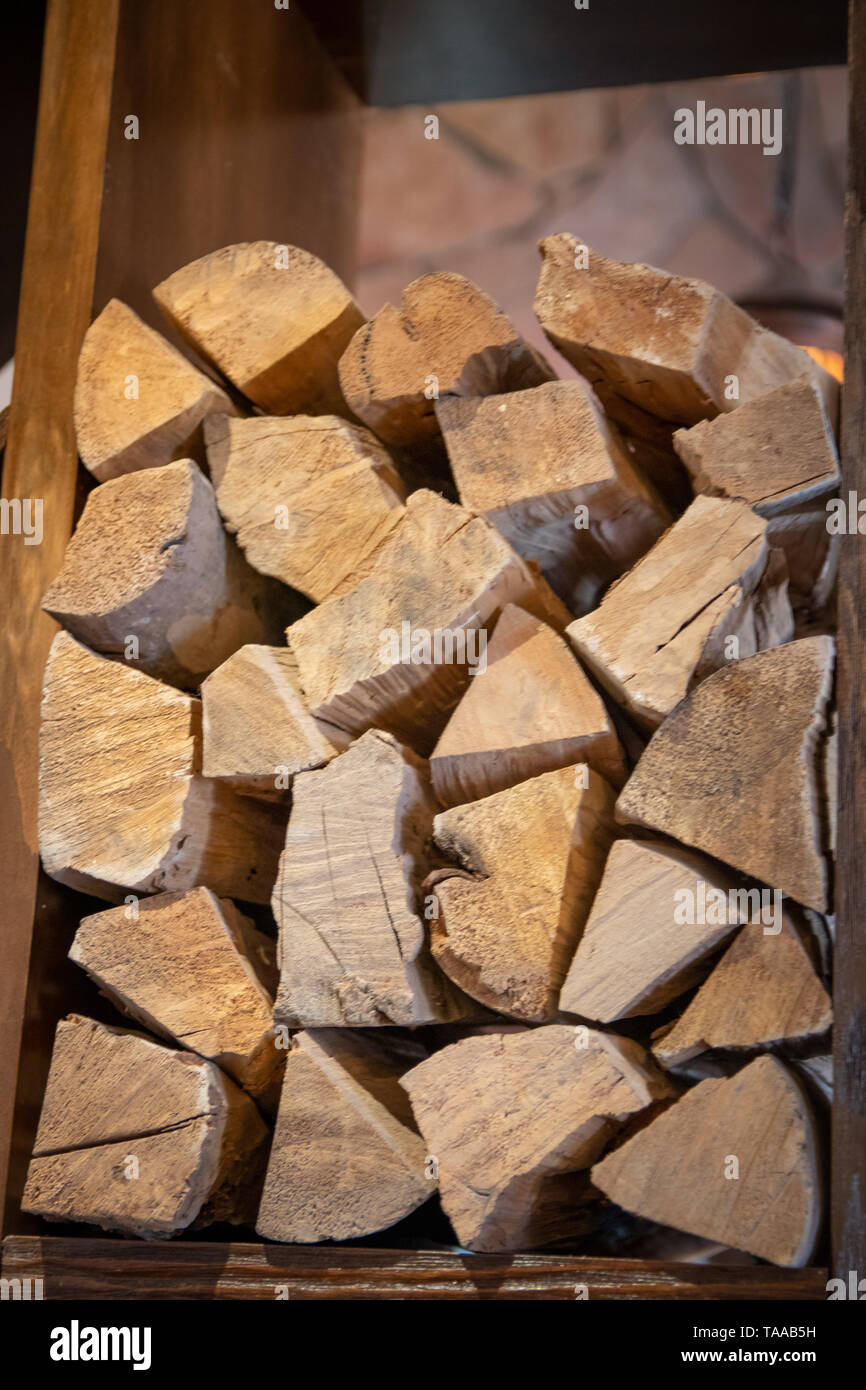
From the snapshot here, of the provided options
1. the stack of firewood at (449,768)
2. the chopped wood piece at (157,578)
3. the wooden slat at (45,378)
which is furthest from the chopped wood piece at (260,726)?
the wooden slat at (45,378)

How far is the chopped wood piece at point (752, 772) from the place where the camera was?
1.20 meters

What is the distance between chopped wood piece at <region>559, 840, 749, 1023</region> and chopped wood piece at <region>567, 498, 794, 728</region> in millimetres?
179

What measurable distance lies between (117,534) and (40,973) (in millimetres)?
598

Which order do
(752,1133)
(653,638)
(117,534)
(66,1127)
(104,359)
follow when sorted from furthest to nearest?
1. (104,359)
2. (117,534)
3. (66,1127)
4. (653,638)
5. (752,1133)

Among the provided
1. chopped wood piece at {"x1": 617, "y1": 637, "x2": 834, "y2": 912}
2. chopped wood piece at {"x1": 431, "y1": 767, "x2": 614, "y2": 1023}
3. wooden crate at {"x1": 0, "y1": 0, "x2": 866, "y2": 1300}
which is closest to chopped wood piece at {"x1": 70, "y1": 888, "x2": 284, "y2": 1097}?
wooden crate at {"x1": 0, "y1": 0, "x2": 866, "y2": 1300}

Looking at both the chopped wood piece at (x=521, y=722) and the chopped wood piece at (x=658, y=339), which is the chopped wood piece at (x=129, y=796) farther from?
the chopped wood piece at (x=658, y=339)

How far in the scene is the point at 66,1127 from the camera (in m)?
1.45

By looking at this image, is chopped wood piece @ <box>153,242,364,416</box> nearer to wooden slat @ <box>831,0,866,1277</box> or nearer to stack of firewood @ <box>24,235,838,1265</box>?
stack of firewood @ <box>24,235,838,1265</box>

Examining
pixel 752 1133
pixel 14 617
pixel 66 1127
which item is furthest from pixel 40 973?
pixel 752 1133

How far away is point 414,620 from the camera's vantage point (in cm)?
140

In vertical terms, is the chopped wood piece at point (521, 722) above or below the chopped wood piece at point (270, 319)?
below

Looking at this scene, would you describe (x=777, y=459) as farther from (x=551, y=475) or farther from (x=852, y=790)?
(x=852, y=790)

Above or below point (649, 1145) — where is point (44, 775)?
above
